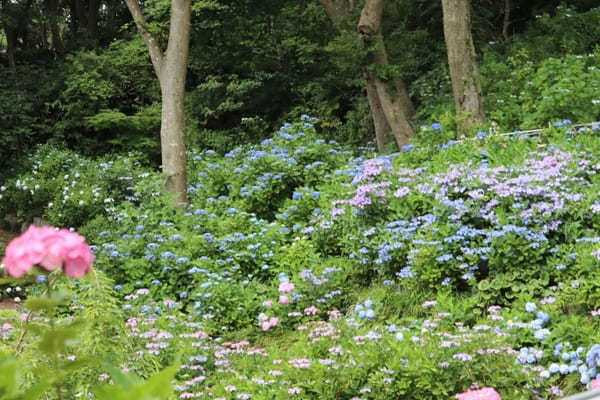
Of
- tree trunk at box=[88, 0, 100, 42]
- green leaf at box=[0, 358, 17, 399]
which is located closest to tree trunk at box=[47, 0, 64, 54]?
tree trunk at box=[88, 0, 100, 42]

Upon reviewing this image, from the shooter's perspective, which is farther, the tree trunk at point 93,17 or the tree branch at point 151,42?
the tree trunk at point 93,17

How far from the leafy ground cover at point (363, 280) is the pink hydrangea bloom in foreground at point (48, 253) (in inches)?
31.5

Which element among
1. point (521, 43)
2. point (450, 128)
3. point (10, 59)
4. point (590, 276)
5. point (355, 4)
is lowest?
point (590, 276)

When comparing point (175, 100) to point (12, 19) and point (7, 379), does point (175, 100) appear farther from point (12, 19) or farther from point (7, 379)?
point (7, 379)

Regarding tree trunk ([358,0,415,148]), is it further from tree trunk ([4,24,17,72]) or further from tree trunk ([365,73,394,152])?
tree trunk ([4,24,17,72])

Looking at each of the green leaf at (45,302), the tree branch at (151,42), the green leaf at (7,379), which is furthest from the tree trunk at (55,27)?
the green leaf at (7,379)

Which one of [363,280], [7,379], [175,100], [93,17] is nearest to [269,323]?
[363,280]

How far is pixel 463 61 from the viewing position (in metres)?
8.09

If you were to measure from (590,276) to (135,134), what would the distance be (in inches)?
414

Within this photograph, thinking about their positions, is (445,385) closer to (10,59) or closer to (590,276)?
(590,276)

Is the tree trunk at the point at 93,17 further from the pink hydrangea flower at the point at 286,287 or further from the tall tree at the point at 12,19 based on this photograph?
the pink hydrangea flower at the point at 286,287

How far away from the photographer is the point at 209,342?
5047mm

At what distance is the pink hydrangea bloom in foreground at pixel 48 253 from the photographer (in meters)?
1.56

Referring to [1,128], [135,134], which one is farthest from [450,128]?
[1,128]
